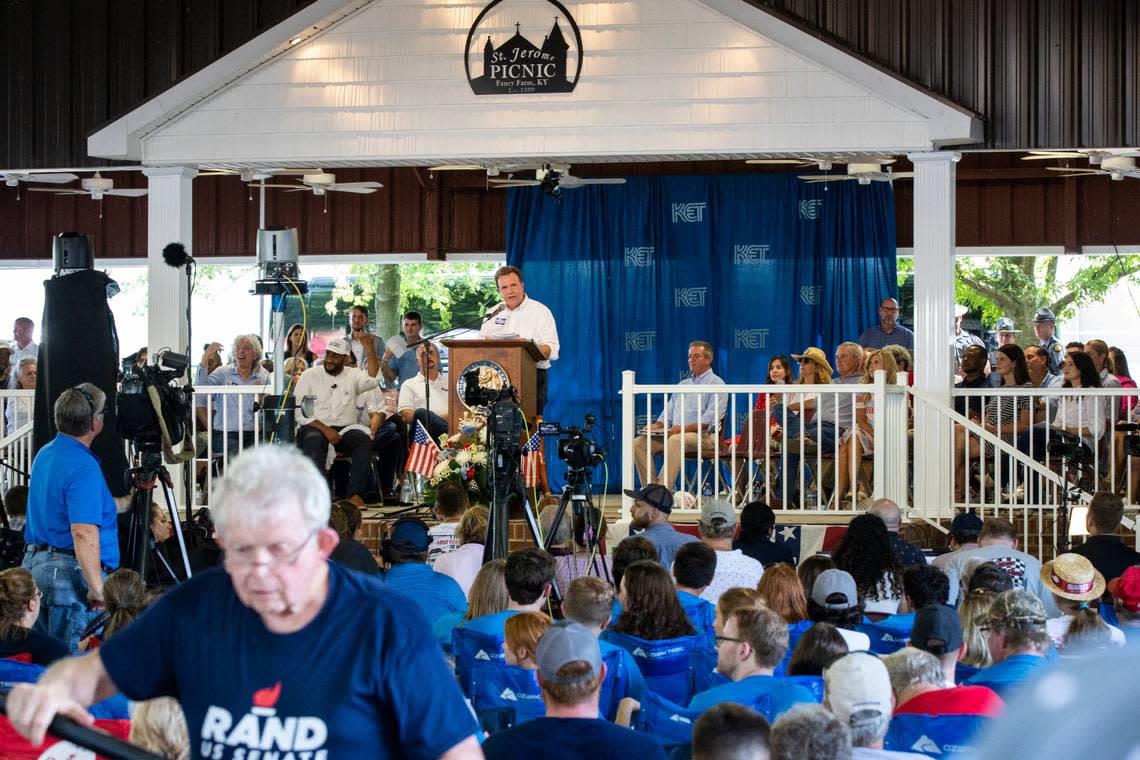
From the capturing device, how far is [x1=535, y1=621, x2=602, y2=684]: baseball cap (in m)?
3.42

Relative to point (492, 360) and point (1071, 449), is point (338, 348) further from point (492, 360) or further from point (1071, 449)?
point (1071, 449)

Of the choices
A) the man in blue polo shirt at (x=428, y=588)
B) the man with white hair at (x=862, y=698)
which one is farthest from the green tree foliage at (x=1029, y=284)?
the man with white hair at (x=862, y=698)

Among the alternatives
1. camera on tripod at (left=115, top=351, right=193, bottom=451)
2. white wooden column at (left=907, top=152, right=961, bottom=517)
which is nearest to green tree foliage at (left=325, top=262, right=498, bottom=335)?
white wooden column at (left=907, top=152, right=961, bottom=517)

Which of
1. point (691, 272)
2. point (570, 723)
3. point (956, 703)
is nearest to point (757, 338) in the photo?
point (691, 272)

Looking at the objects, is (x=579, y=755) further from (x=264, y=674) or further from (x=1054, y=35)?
(x=1054, y=35)

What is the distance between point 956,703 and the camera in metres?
3.88

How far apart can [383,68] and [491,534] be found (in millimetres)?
3929

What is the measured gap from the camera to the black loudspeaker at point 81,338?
7926 millimetres

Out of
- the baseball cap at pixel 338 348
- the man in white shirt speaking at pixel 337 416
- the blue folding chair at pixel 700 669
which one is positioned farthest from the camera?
the baseball cap at pixel 338 348

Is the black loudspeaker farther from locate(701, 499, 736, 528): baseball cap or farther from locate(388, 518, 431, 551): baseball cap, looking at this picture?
locate(701, 499, 736, 528): baseball cap

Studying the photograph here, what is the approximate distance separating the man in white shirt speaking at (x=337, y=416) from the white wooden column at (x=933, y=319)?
3834mm

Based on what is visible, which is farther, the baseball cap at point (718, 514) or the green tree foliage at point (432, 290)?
the green tree foliage at point (432, 290)

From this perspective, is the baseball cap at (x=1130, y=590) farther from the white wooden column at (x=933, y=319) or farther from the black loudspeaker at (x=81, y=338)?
the black loudspeaker at (x=81, y=338)

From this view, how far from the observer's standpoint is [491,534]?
756cm
